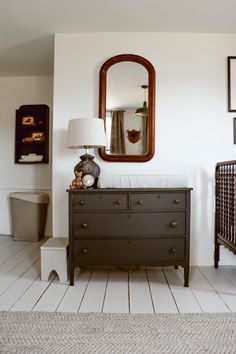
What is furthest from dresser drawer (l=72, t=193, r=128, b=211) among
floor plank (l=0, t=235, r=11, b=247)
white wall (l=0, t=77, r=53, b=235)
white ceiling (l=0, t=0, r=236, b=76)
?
floor plank (l=0, t=235, r=11, b=247)

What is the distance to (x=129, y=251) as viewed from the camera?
2.32 metres

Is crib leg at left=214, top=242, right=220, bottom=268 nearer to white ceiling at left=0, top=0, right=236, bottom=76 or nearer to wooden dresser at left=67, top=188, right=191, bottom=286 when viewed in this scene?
wooden dresser at left=67, top=188, right=191, bottom=286

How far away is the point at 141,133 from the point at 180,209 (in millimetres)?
888

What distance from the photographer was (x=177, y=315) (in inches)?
71.4

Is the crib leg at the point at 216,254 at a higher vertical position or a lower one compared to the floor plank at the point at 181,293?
higher

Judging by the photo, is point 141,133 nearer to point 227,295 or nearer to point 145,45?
point 145,45

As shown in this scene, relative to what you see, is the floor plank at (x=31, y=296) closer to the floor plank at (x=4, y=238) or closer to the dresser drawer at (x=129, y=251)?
the dresser drawer at (x=129, y=251)

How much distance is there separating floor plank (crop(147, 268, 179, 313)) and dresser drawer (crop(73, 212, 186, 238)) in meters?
0.41

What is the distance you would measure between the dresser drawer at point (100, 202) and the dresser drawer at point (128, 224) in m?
0.06

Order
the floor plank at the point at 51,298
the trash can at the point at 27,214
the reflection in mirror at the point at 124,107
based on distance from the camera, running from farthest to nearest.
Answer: the trash can at the point at 27,214, the reflection in mirror at the point at 124,107, the floor plank at the point at 51,298

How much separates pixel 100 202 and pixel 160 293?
830 millimetres

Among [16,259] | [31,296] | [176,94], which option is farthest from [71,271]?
[176,94]

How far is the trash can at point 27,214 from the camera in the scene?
3803 millimetres

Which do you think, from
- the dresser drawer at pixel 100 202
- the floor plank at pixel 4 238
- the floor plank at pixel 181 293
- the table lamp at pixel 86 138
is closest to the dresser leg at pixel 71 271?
the dresser drawer at pixel 100 202
